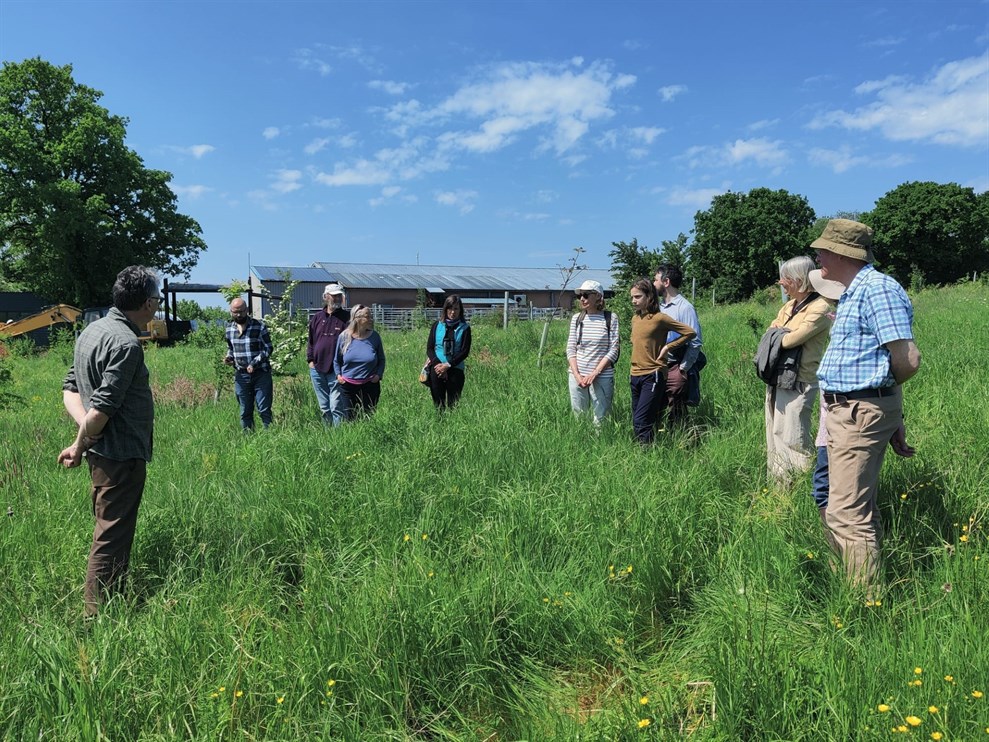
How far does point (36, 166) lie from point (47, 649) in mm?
35897

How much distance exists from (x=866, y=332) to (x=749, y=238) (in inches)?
2149

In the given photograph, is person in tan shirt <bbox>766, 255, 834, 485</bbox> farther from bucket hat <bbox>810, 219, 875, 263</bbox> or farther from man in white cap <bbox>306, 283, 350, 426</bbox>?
man in white cap <bbox>306, 283, 350, 426</bbox>

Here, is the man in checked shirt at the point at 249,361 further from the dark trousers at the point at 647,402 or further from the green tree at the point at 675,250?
the green tree at the point at 675,250

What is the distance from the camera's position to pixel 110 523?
3.18m

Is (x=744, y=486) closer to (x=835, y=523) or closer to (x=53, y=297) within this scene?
(x=835, y=523)

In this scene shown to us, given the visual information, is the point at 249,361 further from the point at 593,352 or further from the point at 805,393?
the point at 805,393

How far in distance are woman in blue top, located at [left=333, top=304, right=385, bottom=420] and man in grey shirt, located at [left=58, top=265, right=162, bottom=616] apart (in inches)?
125

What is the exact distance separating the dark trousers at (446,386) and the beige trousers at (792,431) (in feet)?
11.8

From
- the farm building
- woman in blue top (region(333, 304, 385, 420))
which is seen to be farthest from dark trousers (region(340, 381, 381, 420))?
the farm building

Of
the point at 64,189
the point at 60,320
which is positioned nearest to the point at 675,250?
the point at 60,320

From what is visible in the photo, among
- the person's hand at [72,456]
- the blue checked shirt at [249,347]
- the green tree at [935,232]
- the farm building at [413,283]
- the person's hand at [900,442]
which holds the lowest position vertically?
the person's hand at [72,456]

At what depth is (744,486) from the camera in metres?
4.12

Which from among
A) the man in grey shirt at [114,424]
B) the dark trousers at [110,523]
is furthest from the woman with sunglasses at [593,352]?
the dark trousers at [110,523]

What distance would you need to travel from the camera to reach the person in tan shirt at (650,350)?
518 centimetres
